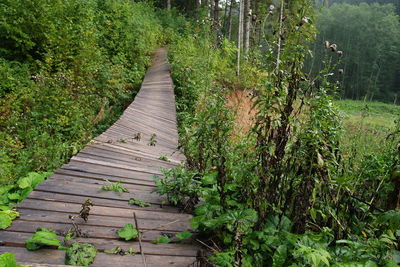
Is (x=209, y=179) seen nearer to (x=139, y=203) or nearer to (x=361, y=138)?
(x=139, y=203)

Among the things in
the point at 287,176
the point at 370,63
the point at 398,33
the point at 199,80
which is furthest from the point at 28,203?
the point at 398,33

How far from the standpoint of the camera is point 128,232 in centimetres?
248

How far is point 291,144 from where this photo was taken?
225 centimetres

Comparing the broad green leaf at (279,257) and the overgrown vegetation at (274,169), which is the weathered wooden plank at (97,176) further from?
the broad green leaf at (279,257)

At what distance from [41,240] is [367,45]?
65934 mm

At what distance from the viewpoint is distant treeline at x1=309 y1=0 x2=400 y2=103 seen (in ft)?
170

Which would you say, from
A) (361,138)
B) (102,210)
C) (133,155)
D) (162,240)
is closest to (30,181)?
(102,210)

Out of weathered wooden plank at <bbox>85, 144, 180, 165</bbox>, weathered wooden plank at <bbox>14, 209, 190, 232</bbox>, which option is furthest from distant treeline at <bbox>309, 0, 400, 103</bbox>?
weathered wooden plank at <bbox>14, 209, 190, 232</bbox>

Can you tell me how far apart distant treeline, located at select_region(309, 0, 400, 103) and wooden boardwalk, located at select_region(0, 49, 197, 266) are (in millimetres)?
47934

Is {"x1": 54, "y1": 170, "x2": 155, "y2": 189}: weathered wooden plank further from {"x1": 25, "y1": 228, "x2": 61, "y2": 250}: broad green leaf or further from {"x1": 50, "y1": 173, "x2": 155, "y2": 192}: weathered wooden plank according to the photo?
{"x1": 25, "y1": 228, "x2": 61, "y2": 250}: broad green leaf

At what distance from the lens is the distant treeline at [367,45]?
51812 mm

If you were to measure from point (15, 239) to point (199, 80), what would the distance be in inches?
301

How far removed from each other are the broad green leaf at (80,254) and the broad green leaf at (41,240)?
0.12 meters

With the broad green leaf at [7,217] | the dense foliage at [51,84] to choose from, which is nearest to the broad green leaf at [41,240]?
the broad green leaf at [7,217]
